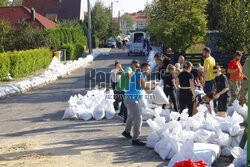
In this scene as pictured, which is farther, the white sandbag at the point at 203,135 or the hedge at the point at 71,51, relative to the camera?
the hedge at the point at 71,51

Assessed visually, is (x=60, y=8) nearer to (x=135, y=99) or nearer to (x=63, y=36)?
(x=63, y=36)

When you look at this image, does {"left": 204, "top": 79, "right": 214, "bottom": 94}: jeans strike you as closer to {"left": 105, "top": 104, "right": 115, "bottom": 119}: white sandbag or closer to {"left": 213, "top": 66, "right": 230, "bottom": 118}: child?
{"left": 213, "top": 66, "right": 230, "bottom": 118}: child

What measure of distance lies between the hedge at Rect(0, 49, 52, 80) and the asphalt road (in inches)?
281

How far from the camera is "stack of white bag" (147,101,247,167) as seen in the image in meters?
6.62

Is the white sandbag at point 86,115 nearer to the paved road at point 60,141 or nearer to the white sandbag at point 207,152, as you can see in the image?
the paved road at point 60,141

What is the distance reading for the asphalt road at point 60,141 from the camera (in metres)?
6.70

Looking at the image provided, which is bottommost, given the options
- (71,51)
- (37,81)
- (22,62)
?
(37,81)

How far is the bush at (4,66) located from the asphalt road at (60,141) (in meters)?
6.64

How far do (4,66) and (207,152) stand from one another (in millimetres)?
15134

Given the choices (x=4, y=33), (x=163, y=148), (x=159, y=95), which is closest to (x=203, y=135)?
(x=163, y=148)

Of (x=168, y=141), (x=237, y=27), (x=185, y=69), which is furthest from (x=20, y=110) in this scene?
(x=237, y=27)

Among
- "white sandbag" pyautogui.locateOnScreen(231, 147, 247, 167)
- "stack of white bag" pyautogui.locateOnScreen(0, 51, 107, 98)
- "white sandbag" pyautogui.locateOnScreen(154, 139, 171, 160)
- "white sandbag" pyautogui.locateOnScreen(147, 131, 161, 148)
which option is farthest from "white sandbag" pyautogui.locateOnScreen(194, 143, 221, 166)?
"stack of white bag" pyautogui.locateOnScreen(0, 51, 107, 98)

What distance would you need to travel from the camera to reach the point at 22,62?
826 inches

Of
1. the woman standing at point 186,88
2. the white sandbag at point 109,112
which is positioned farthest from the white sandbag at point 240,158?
the white sandbag at point 109,112
